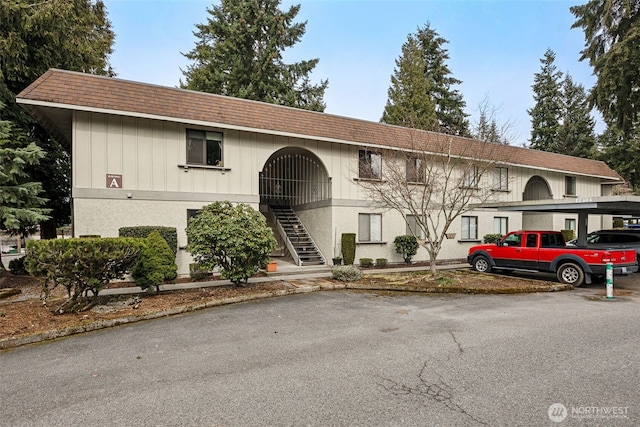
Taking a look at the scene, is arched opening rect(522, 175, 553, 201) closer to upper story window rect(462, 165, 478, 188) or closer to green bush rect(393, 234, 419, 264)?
upper story window rect(462, 165, 478, 188)

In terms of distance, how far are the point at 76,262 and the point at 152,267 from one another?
195 centimetres

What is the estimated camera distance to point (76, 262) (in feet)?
22.0

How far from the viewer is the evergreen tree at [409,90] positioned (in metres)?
32.1

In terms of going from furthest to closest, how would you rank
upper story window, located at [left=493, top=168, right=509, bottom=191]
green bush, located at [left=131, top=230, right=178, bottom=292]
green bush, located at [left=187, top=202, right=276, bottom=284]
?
upper story window, located at [left=493, top=168, right=509, bottom=191]
green bush, located at [left=187, top=202, right=276, bottom=284]
green bush, located at [left=131, top=230, right=178, bottom=292]

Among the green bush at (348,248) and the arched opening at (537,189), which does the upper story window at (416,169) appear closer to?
the green bush at (348,248)

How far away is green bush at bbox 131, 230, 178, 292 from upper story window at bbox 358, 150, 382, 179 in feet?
30.4

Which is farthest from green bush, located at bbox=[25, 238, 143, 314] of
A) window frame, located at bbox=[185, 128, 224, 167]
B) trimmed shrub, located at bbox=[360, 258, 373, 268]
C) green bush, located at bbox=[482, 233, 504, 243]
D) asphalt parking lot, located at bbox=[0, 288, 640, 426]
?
green bush, located at bbox=[482, 233, 504, 243]

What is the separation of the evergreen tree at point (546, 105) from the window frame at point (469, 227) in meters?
32.0

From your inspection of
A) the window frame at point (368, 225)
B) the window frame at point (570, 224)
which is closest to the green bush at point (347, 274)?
the window frame at point (368, 225)

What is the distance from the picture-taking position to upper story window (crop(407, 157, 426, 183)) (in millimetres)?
12960

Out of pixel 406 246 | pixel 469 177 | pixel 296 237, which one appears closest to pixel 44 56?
pixel 296 237

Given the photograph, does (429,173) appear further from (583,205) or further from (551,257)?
(583,205)

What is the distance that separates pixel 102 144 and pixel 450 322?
1131cm

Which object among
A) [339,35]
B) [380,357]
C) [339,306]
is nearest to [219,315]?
[339,306]
